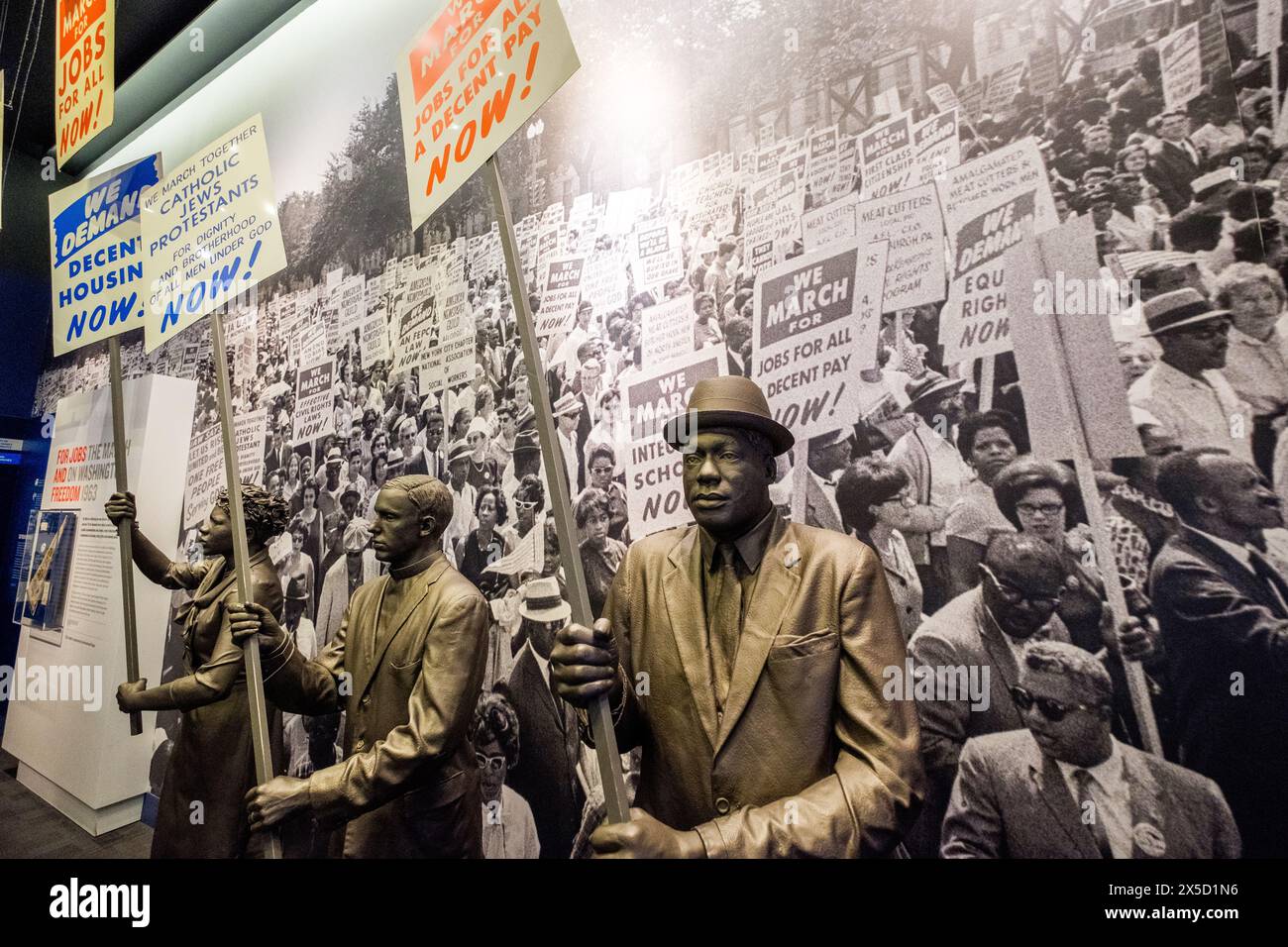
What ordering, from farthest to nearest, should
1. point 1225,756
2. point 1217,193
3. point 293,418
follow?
point 293,418
point 1217,193
point 1225,756

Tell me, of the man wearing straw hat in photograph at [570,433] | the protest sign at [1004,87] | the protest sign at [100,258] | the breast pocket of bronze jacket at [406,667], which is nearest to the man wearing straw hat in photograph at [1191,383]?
the protest sign at [1004,87]

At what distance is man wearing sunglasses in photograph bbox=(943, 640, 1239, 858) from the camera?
1.55m

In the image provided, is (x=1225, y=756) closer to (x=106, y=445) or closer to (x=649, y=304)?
(x=649, y=304)

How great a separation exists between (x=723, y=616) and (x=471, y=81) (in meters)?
1.47

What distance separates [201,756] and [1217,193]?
13.9ft

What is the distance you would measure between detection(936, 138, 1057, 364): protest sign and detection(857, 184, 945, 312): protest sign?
1.8 inches

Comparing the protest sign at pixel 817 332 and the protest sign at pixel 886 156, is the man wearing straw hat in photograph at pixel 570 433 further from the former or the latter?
the protest sign at pixel 886 156

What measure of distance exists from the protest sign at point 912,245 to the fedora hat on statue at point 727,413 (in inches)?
37.9

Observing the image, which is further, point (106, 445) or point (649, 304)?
point (106, 445)

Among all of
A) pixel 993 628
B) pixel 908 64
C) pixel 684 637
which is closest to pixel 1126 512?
pixel 993 628

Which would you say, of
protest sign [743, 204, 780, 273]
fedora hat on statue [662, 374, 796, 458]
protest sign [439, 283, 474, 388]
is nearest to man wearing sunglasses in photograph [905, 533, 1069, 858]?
fedora hat on statue [662, 374, 796, 458]

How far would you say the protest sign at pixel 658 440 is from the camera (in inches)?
91.0

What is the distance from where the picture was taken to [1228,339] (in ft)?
5.30

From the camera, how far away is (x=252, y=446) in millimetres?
3855
